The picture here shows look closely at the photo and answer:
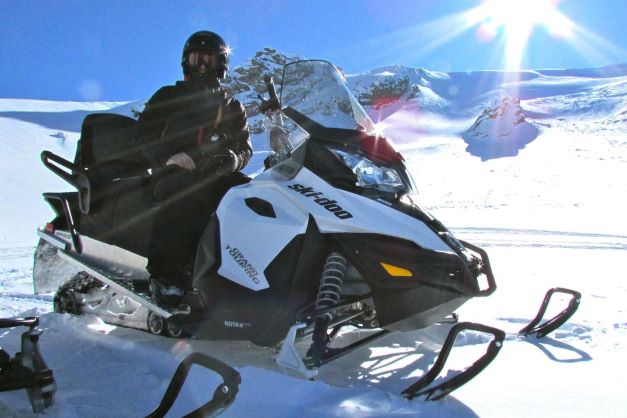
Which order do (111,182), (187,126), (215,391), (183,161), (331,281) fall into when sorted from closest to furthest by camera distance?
(215,391), (331,281), (183,161), (187,126), (111,182)

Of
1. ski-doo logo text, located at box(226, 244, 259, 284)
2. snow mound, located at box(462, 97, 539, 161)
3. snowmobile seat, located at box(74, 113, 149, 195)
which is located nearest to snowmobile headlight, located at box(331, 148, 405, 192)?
ski-doo logo text, located at box(226, 244, 259, 284)

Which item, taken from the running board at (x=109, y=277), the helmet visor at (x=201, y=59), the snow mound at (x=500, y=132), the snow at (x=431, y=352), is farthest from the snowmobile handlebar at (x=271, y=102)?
the snow mound at (x=500, y=132)

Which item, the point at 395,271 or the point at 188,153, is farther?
the point at 188,153

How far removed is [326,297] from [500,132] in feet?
129

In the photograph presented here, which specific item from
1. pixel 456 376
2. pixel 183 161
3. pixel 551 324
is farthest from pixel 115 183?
pixel 551 324

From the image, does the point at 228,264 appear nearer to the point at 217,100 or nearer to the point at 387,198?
the point at 387,198

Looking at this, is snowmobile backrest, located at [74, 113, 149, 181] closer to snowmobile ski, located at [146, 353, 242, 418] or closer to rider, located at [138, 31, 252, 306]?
rider, located at [138, 31, 252, 306]

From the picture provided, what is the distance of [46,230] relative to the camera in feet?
11.8

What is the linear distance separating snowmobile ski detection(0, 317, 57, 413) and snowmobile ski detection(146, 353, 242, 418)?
46 cm

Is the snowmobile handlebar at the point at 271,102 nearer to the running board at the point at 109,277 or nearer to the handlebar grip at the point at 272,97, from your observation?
the handlebar grip at the point at 272,97

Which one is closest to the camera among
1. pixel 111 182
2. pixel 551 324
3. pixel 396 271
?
pixel 396 271

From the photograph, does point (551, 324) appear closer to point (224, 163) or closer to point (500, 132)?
point (224, 163)

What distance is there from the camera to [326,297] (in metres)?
2.28

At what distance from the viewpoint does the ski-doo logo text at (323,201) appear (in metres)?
2.29
